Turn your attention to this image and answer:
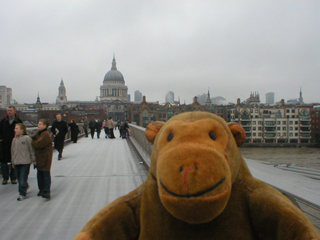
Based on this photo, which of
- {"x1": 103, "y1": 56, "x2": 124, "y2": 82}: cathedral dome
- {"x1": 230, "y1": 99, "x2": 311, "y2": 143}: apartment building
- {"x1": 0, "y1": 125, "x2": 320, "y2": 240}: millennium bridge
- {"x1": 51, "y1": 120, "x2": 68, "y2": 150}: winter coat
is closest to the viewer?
{"x1": 0, "y1": 125, "x2": 320, "y2": 240}: millennium bridge

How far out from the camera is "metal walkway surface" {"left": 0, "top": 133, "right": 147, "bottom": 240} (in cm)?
400

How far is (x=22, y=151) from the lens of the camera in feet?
17.8

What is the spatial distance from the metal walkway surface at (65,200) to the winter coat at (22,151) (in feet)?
2.21

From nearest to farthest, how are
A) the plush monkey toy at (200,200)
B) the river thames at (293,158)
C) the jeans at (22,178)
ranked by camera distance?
1. the plush monkey toy at (200,200)
2. the jeans at (22,178)
3. the river thames at (293,158)

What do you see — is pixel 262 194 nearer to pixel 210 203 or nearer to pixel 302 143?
pixel 210 203

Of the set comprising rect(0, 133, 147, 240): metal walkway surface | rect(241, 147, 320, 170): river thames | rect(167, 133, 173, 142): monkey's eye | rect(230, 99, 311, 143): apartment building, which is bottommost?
rect(241, 147, 320, 170): river thames

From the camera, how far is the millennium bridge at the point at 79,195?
135 inches

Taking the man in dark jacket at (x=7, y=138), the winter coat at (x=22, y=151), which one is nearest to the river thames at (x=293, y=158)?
the man in dark jacket at (x=7, y=138)

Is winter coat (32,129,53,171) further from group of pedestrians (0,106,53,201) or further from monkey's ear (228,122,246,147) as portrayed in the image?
monkey's ear (228,122,246,147)

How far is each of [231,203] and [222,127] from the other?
1.46 feet

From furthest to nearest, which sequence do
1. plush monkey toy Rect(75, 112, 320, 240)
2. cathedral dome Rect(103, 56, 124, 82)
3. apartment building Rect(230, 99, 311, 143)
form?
cathedral dome Rect(103, 56, 124, 82)
apartment building Rect(230, 99, 311, 143)
plush monkey toy Rect(75, 112, 320, 240)

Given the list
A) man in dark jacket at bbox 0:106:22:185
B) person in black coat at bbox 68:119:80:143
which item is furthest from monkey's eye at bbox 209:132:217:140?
person in black coat at bbox 68:119:80:143

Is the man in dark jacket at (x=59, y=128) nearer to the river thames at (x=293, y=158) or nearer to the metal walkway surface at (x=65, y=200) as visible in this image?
the metal walkway surface at (x=65, y=200)

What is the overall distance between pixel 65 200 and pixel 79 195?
337 mm
